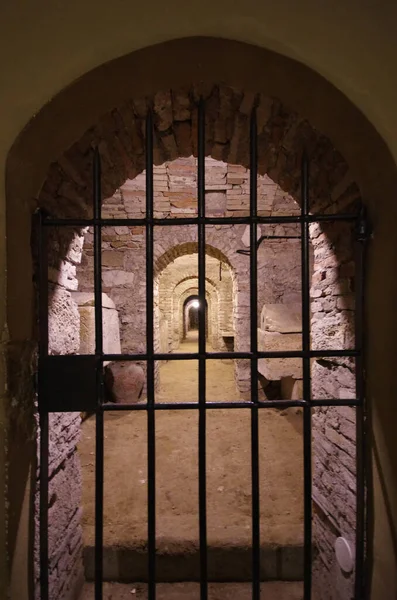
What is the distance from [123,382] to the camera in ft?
16.0

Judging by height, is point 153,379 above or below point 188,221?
below

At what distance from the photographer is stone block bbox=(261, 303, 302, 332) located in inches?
184

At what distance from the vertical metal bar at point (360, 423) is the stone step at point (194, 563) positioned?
1.17 metres

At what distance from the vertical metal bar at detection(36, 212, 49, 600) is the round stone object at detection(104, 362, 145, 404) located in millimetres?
3667

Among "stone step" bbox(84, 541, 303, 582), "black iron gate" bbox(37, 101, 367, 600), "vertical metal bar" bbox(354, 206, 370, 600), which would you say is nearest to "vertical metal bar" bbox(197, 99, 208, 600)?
"black iron gate" bbox(37, 101, 367, 600)

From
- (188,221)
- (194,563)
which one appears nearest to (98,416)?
(188,221)

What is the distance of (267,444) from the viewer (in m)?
3.65

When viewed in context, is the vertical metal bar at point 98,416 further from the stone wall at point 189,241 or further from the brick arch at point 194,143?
the stone wall at point 189,241

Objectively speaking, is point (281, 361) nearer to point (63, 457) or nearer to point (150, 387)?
point (63, 457)

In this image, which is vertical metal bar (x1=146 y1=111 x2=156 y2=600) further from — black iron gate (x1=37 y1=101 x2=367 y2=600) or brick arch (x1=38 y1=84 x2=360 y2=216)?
brick arch (x1=38 y1=84 x2=360 y2=216)

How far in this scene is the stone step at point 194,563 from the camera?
2.14 meters

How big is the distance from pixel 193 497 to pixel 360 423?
79.5 inches

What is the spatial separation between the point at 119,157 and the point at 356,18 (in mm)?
1192

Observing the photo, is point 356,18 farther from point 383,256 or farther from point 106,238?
point 106,238
